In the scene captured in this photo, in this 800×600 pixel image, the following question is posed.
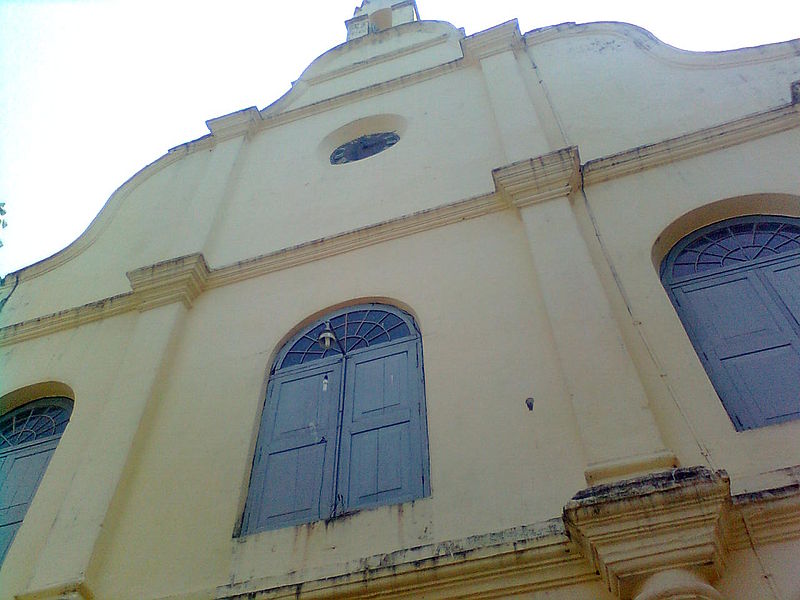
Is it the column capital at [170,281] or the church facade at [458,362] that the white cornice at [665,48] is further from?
the column capital at [170,281]

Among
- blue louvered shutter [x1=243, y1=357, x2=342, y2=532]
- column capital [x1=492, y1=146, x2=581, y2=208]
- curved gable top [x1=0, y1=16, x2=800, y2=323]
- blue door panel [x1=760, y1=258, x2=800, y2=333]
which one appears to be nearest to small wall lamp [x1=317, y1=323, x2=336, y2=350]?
blue louvered shutter [x1=243, y1=357, x2=342, y2=532]

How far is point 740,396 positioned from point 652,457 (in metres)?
1.12

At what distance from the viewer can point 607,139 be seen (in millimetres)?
7801

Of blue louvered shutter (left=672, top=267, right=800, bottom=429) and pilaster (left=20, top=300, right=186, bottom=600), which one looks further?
pilaster (left=20, top=300, right=186, bottom=600)

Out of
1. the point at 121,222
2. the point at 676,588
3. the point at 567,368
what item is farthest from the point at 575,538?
the point at 121,222

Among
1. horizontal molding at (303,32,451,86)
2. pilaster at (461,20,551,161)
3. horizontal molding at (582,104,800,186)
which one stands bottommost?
horizontal molding at (582,104,800,186)

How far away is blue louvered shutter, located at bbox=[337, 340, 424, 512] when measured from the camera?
16.9 ft

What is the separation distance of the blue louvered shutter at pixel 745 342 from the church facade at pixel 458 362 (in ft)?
0.07

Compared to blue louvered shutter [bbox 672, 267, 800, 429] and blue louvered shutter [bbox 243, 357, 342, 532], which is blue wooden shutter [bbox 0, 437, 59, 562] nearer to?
blue louvered shutter [bbox 243, 357, 342, 532]

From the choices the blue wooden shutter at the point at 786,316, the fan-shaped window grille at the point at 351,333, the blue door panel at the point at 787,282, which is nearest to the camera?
the blue wooden shutter at the point at 786,316

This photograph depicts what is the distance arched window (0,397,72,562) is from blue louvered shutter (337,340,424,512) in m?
2.94

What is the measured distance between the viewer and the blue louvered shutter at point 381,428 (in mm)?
5164

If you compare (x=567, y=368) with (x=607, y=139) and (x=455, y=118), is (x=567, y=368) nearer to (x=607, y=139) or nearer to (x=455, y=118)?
(x=607, y=139)

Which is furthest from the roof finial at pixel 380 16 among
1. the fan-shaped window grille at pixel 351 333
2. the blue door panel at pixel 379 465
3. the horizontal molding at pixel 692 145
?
the blue door panel at pixel 379 465
